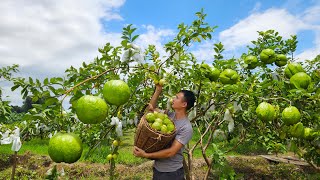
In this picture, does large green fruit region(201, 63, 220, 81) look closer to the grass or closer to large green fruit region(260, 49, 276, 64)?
large green fruit region(260, 49, 276, 64)

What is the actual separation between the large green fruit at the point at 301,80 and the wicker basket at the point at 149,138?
0.81m

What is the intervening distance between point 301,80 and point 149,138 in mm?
978

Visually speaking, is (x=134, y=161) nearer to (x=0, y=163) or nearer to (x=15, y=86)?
(x=0, y=163)

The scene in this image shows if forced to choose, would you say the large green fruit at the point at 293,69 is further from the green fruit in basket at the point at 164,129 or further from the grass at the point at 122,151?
the grass at the point at 122,151

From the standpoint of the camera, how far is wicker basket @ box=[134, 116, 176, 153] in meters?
2.14

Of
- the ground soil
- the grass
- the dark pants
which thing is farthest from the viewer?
the grass

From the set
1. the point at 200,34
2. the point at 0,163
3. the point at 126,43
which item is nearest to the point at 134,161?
the point at 0,163

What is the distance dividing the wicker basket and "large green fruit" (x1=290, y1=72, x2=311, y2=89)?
812mm

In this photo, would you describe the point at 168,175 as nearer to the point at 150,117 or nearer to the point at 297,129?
the point at 150,117

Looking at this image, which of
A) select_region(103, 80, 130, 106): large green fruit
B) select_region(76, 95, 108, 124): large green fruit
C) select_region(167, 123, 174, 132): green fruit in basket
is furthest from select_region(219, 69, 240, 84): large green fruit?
select_region(76, 95, 108, 124): large green fruit

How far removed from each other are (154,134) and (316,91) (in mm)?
1091

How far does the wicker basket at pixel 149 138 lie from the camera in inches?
84.1

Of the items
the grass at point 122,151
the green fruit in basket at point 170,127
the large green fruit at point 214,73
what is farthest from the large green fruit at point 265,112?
the grass at point 122,151

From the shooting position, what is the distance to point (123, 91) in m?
1.44
